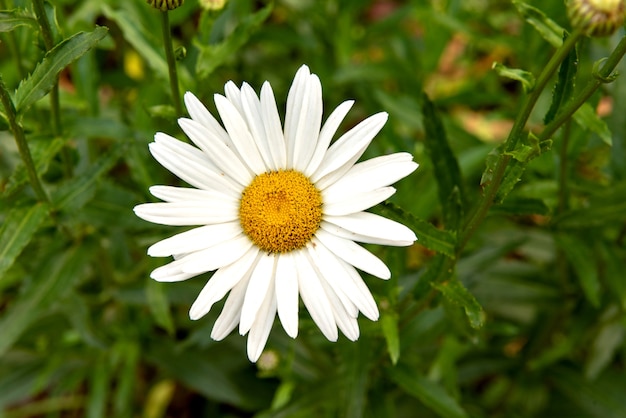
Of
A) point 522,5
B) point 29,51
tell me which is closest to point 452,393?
point 522,5

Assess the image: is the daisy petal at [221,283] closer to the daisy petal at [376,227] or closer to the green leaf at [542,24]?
the daisy petal at [376,227]

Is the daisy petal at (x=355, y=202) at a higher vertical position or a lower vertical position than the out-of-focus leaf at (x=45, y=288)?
higher

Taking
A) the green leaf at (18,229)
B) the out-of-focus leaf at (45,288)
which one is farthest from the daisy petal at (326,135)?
the out-of-focus leaf at (45,288)

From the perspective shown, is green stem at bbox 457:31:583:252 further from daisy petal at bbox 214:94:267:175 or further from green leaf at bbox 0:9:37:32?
green leaf at bbox 0:9:37:32

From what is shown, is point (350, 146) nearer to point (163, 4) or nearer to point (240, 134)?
point (240, 134)

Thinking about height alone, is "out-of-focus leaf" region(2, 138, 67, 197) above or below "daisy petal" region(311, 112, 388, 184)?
below

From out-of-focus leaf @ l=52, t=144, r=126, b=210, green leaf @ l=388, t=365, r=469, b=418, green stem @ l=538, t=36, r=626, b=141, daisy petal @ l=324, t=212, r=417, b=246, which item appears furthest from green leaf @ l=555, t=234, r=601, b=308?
out-of-focus leaf @ l=52, t=144, r=126, b=210
